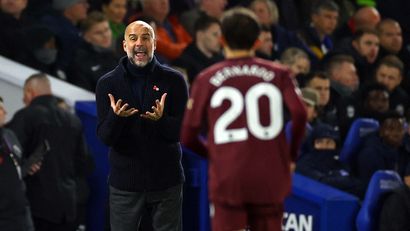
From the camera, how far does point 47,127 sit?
1045cm

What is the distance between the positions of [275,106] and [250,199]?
456 mm

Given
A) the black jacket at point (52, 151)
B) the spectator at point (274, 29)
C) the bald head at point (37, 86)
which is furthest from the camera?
the spectator at point (274, 29)

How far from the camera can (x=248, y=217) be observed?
6363 millimetres

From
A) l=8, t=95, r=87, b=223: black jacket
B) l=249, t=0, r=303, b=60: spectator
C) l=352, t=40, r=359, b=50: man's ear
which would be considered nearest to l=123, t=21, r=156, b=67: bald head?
l=8, t=95, r=87, b=223: black jacket

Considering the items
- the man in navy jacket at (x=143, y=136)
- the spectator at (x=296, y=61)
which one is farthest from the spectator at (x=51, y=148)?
the man in navy jacket at (x=143, y=136)

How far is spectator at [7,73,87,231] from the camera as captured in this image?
410 inches

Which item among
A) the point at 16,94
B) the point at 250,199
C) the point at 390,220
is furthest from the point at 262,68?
the point at 16,94

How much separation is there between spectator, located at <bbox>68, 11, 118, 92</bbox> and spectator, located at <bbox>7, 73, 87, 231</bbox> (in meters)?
1.08

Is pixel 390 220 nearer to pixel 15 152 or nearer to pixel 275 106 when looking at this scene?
pixel 15 152

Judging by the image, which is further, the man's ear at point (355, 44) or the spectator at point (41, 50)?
the man's ear at point (355, 44)

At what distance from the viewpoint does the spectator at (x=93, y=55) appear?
11648mm

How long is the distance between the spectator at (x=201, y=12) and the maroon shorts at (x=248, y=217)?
22.7ft

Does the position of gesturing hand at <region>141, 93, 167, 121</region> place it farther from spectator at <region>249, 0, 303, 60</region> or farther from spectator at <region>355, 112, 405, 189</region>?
spectator at <region>249, 0, 303, 60</region>

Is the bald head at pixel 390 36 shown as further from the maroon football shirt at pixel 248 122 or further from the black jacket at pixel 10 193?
the maroon football shirt at pixel 248 122
